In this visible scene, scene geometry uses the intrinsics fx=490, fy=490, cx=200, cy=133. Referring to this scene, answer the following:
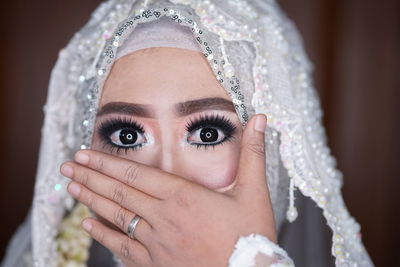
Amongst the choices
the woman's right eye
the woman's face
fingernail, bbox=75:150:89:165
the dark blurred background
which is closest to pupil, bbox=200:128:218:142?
the woman's face

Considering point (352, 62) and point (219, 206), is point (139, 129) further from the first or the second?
point (352, 62)

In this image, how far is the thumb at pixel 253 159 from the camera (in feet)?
3.01

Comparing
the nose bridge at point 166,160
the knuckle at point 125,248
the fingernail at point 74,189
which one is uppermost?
the nose bridge at point 166,160

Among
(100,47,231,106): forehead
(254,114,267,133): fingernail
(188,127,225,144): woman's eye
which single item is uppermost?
(100,47,231,106): forehead

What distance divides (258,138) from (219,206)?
6.0 inches

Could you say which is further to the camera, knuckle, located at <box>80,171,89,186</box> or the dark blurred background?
the dark blurred background

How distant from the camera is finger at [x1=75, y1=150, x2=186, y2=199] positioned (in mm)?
915

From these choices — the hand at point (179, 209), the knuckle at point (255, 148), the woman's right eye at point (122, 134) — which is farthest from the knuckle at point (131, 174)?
the knuckle at point (255, 148)

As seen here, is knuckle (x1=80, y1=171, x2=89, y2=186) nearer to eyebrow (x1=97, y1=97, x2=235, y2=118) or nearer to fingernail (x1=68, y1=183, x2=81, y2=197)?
fingernail (x1=68, y1=183, x2=81, y2=197)

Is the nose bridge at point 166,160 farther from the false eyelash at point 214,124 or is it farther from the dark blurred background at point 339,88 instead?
the dark blurred background at point 339,88

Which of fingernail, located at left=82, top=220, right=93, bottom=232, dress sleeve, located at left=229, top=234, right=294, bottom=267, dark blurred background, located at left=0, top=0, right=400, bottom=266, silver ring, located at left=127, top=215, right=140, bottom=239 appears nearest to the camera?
dress sleeve, located at left=229, top=234, right=294, bottom=267

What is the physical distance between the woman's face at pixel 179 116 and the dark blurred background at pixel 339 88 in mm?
1049

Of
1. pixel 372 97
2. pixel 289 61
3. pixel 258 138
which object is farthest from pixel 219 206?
pixel 372 97

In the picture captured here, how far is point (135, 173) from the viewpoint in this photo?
97cm
